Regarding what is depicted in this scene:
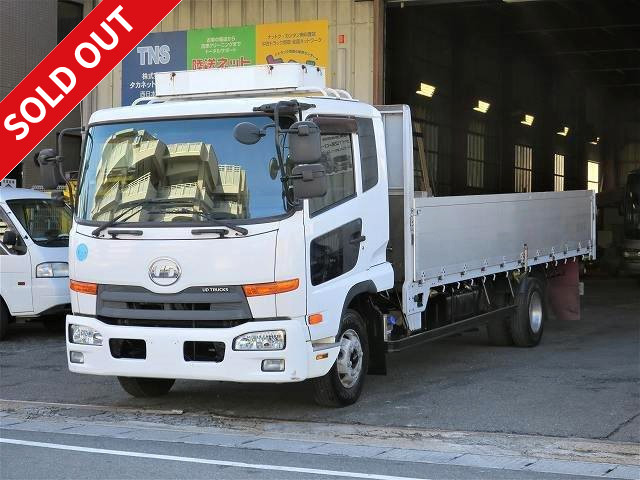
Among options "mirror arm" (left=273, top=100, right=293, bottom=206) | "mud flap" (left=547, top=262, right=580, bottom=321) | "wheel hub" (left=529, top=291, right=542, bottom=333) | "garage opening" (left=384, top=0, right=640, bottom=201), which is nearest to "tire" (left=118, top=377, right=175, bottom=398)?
"mirror arm" (left=273, top=100, right=293, bottom=206)

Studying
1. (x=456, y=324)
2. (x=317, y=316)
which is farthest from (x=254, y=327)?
(x=456, y=324)

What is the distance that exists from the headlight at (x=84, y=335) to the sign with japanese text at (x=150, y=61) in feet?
31.3

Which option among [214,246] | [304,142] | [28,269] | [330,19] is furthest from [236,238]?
[330,19]

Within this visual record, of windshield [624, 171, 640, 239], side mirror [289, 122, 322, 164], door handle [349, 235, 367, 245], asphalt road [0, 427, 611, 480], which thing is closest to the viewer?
asphalt road [0, 427, 611, 480]

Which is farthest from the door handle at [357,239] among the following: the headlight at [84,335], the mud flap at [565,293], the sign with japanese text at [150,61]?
the sign with japanese text at [150,61]

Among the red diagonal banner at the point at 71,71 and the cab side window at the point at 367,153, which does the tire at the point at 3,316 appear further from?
the cab side window at the point at 367,153

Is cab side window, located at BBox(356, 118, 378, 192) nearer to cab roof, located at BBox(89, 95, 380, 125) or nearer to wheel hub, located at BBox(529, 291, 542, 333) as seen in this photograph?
cab roof, located at BBox(89, 95, 380, 125)

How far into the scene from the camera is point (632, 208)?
25.6 metres

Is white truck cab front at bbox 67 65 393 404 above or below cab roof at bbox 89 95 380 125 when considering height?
below

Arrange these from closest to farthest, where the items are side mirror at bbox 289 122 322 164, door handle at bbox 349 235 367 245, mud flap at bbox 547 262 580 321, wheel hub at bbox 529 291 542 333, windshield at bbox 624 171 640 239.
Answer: side mirror at bbox 289 122 322 164 < door handle at bbox 349 235 367 245 < wheel hub at bbox 529 291 542 333 < mud flap at bbox 547 262 580 321 < windshield at bbox 624 171 640 239

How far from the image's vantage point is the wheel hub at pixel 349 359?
30.0ft

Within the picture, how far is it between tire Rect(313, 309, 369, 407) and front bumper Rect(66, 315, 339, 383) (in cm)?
42

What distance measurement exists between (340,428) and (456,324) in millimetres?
3262

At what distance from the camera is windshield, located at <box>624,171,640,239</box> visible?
25344 millimetres
